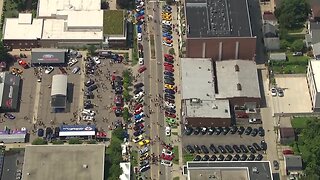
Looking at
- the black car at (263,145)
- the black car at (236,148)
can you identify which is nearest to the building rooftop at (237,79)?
the black car at (263,145)

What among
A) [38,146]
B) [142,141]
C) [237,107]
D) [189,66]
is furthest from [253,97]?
[38,146]

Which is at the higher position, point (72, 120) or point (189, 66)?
point (189, 66)

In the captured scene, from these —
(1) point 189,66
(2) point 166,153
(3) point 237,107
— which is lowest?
(2) point 166,153

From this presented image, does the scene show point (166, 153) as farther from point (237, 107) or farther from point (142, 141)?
point (237, 107)

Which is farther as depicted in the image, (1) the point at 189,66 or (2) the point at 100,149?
(1) the point at 189,66

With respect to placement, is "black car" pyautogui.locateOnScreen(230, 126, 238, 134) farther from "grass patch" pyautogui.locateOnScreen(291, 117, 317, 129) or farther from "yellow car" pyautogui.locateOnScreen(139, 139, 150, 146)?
"yellow car" pyautogui.locateOnScreen(139, 139, 150, 146)

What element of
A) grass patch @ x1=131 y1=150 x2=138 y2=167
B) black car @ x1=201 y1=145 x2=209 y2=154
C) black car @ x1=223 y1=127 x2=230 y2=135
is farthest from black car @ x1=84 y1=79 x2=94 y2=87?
black car @ x1=223 y1=127 x2=230 y2=135

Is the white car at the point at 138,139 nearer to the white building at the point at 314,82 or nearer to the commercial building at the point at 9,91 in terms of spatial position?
the commercial building at the point at 9,91
